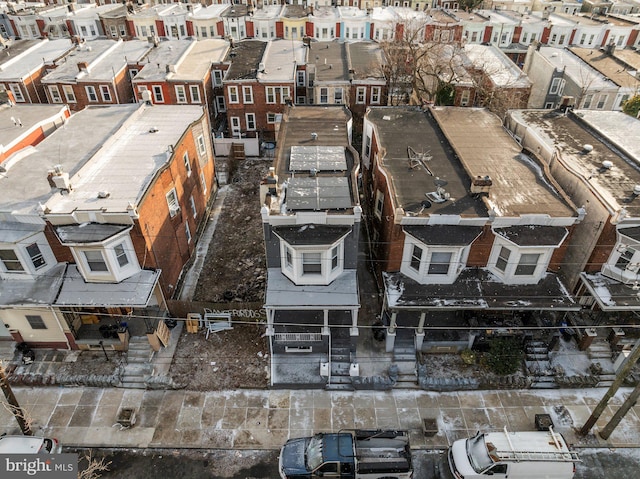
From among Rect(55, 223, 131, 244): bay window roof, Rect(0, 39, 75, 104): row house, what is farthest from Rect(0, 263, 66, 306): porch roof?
Rect(0, 39, 75, 104): row house

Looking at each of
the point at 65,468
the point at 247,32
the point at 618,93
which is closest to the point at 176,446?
the point at 65,468

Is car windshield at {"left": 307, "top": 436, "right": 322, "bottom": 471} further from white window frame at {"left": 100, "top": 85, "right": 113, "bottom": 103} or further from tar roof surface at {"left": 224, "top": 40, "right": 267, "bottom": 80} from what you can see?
white window frame at {"left": 100, "top": 85, "right": 113, "bottom": 103}

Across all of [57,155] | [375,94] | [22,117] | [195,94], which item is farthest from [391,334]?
[195,94]

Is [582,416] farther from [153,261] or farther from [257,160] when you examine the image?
[257,160]

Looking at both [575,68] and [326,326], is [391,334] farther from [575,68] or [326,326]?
[575,68]

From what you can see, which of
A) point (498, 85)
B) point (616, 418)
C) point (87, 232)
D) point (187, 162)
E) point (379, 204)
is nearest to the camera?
point (616, 418)

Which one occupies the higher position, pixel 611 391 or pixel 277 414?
pixel 611 391

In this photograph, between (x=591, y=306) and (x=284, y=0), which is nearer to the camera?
(x=591, y=306)
